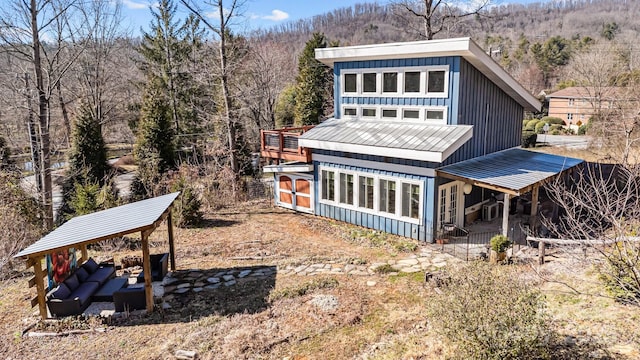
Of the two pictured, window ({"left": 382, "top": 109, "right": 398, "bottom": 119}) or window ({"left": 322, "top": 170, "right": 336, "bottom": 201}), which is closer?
window ({"left": 382, "top": 109, "right": 398, "bottom": 119})

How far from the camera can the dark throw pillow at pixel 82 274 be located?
33.4ft

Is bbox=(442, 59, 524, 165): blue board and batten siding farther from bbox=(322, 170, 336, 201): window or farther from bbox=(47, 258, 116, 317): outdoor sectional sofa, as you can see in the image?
bbox=(47, 258, 116, 317): outdoor sectional sofa

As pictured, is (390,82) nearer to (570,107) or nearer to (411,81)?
(411,81)

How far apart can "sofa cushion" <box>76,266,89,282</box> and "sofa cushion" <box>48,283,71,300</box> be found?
0.70 metres

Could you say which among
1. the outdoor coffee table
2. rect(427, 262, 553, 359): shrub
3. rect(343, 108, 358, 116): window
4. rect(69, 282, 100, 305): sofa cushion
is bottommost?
the outdoor coffee table

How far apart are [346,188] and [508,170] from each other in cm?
558

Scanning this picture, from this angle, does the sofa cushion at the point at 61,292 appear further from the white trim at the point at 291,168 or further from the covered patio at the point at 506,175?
the covered patio at the point at 506,175

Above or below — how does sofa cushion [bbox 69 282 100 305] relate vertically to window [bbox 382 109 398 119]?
below

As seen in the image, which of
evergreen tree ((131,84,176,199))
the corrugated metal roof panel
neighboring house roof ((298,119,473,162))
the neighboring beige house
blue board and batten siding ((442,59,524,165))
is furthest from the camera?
the neighboring beige house

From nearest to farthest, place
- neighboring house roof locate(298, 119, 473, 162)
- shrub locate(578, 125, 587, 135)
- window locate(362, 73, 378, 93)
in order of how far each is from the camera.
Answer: neighboring house roof locate(298, 119, 473, 162)
window locate(362, 73, 378, 93)
shrub locate(578, 125, 587, 135)

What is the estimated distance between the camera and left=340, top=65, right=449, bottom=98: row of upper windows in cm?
1394

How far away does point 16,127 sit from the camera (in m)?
35.1

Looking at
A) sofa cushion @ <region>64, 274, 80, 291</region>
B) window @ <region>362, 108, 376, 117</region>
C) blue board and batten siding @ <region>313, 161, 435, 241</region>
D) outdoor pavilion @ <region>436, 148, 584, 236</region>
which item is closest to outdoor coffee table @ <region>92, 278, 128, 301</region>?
sofa cushion @ <region>64, 274, 80, 291</region>

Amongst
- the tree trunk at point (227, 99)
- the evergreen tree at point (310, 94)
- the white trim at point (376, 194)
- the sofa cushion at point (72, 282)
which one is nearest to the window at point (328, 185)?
the white trim at point (376, 194)
